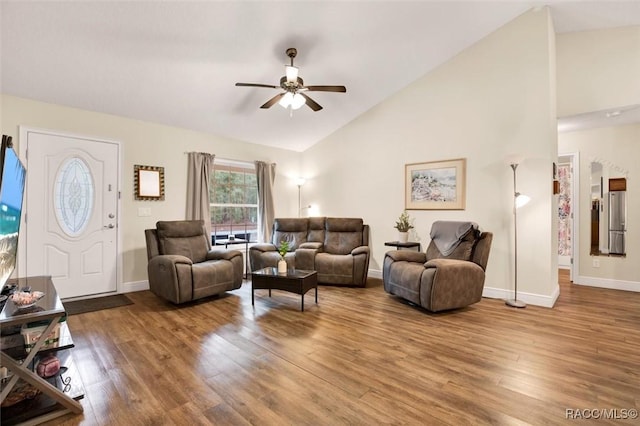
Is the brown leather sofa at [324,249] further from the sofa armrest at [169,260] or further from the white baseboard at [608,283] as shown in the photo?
the white baseboard at [608,283]

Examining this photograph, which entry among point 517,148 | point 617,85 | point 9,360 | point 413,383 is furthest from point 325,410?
point 617,85

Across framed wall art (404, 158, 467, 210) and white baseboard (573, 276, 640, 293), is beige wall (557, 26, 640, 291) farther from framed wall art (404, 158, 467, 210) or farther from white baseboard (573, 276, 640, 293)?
framed wall art (404, 158, 467, 210)

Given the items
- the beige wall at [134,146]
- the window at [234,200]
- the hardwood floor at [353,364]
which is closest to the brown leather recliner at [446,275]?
the hardwood floor at [353,364]

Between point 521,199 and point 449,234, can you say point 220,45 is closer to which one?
point 449,234

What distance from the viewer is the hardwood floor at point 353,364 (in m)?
1.67

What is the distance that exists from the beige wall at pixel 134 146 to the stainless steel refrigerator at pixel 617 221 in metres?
5.98

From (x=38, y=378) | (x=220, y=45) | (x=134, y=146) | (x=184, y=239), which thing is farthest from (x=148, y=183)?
(x=38, y=378)

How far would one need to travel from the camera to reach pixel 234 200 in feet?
17.6

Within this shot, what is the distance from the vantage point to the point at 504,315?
127 inches

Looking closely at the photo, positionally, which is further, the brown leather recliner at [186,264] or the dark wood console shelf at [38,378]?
the brown leather recliner at [186,264]

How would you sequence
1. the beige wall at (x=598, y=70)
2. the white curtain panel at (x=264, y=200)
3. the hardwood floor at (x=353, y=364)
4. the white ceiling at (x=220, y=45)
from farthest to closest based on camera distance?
1. the white curtain panel at (x=264, y=200)
2. the beige wall at (x=598, y=70)
3. the white ceiling at (x=220, y=45)
4. the hardwood floor at (x=353, y=364)

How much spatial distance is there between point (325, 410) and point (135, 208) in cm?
377

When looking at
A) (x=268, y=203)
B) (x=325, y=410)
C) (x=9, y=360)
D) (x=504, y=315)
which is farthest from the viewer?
(x=268, y=203)

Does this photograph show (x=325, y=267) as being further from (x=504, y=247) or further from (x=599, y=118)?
(x=599, y=118)
